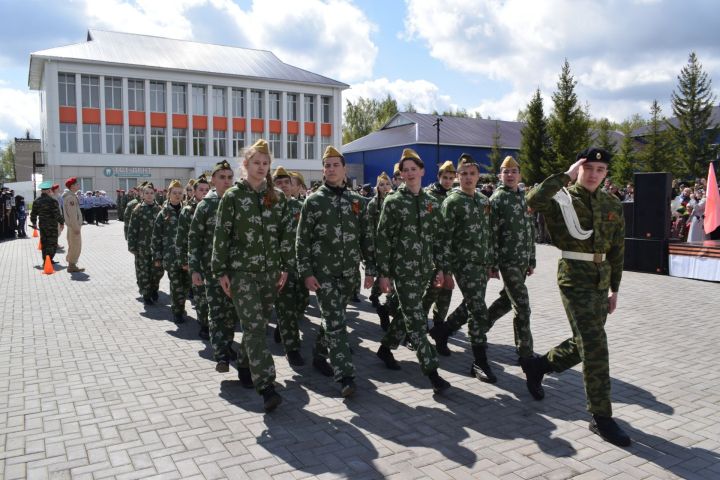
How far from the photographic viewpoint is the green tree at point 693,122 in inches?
1801

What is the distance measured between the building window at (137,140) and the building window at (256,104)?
10.8 metres

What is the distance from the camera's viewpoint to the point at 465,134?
57688 mm

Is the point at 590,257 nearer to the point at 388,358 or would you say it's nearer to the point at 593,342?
the point at 593,342

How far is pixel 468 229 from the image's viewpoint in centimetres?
568

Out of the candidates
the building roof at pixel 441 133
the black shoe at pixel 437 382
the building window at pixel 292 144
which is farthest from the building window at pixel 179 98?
the black shoe at pixel 437 382

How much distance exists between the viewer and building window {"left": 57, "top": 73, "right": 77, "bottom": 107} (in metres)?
49.2

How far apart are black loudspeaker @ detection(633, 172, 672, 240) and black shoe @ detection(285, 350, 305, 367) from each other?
33.0 feet

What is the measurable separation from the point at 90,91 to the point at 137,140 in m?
5.66

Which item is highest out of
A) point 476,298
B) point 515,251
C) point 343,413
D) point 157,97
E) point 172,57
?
point 172,57

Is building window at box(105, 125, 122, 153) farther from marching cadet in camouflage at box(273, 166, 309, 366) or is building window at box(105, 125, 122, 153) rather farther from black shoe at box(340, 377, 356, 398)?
black shoe at box(340, 377, 356, 398)

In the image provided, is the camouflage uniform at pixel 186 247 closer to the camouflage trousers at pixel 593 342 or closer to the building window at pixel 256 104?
the camouflage trousers at pixel 593 342

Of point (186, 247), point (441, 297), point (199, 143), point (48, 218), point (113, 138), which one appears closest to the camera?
point (441, 297)

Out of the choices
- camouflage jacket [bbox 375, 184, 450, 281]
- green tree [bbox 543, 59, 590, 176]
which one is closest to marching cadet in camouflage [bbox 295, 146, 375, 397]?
camouflage jacket [bbox 375, 184, 450, 281]

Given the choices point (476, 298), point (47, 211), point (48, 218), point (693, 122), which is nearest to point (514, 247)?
point (476, 298)
